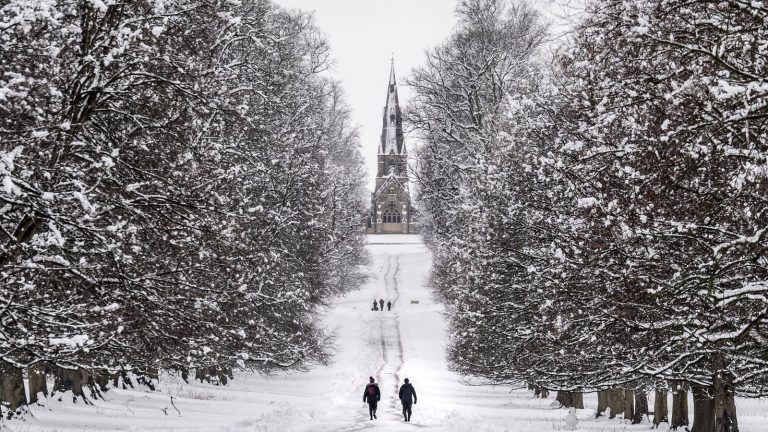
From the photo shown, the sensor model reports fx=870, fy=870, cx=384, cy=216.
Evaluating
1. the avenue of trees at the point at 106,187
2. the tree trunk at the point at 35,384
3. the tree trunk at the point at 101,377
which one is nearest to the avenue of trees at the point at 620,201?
the avenue of trees at the point at 106,187

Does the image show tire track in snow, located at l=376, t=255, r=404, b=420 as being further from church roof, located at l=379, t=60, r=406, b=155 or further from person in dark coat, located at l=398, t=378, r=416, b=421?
church roof, located at l=379, t=60, r=406, b=155

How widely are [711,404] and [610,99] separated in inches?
258

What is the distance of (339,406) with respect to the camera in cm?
2344

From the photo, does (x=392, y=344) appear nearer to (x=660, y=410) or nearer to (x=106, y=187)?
(x=660, y=410)

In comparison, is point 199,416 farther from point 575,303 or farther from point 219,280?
point 575,303

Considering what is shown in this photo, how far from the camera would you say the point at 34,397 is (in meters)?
17.6

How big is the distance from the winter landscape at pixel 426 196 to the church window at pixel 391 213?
89.0m

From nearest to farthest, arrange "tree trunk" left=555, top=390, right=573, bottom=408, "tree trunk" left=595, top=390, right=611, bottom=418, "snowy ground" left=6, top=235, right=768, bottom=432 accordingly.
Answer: "snowy ground" left=6, top=235, right=768, bottom=432, "tree trunk" left=595, top=390, right=611, bottom=418, "tree trunk" left=555, top=390, right=573, bottom=408

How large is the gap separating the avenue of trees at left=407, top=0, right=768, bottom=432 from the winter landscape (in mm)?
71

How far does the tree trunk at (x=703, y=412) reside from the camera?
46.2ft

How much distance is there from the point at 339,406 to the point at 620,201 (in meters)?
14.4

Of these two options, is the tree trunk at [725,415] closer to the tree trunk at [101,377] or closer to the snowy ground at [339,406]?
the snowy ground at [339,406]

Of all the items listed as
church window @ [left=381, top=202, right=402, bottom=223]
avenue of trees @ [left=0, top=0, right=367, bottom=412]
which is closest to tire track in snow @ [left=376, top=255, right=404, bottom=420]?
avenue of trees @ [left=0, top=0, right=367, bottom=412]

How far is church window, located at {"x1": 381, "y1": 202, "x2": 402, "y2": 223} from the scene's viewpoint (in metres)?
117
